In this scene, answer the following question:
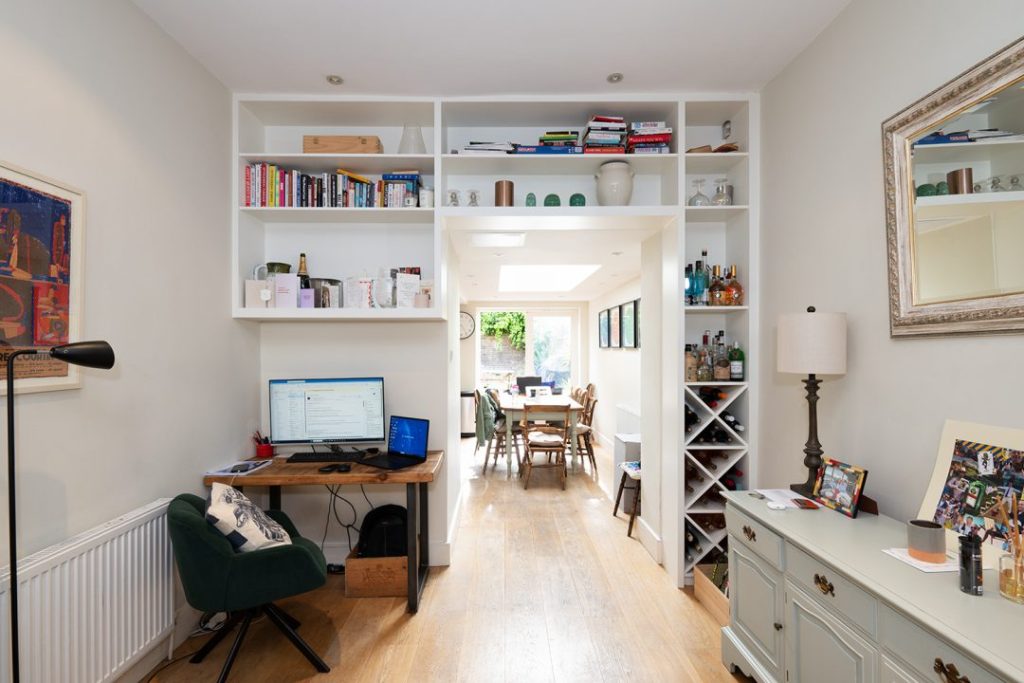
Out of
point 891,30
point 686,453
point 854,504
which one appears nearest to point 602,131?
point 891,30

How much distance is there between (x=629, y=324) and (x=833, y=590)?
4.30 meters

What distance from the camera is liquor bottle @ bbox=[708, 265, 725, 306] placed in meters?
2.72

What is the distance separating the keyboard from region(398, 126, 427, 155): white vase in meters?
1.82

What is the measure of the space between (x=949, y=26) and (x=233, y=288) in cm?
329

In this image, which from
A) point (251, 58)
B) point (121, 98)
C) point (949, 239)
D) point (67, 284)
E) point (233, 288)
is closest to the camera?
point (949, 239)

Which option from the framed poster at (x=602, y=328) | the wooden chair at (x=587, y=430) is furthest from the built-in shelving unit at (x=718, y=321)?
the framed poster at (x=602, y=328)

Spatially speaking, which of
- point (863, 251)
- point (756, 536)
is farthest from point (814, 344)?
point (756, 536)

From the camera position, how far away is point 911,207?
1.62 meters

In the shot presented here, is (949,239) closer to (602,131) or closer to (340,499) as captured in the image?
(602,131)

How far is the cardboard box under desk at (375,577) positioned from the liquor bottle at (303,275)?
1.61m

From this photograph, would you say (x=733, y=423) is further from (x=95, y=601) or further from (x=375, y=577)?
(x=95, y=601)

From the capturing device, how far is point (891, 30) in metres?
1.73

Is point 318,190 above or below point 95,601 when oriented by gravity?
above

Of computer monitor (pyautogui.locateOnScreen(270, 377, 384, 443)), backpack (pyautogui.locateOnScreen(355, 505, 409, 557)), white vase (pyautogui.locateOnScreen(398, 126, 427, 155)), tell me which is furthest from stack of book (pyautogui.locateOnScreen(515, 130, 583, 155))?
backpack (pyautogui.locateOnScreen(355, 505, 409, 557))
